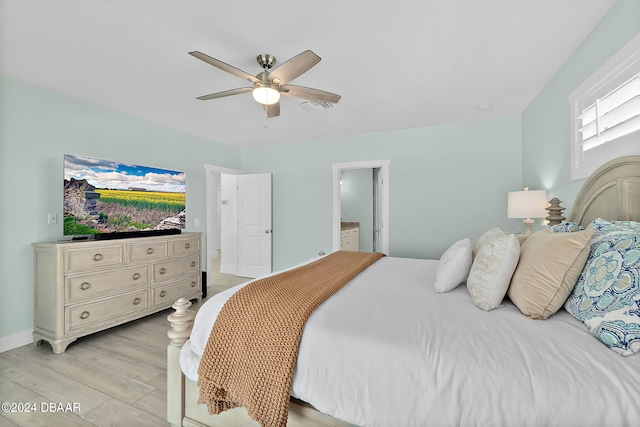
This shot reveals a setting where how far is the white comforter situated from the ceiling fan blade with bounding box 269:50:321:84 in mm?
1525

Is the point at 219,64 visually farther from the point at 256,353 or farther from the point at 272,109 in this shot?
the point at 256,353

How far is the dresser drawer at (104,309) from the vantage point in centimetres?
238

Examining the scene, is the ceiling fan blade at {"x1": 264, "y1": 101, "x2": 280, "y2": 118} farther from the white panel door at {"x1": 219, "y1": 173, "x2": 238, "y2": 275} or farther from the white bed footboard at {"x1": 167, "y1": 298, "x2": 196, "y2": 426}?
the white panel door at {"x1": 219, "y1": 173, "x2": 238, "y2": 275}

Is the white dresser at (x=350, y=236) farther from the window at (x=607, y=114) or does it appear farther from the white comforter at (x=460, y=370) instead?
the white comforter at (x=460, y=370)

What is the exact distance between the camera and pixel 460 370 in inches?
35.5

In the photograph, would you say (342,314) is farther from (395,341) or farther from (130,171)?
(130,171)

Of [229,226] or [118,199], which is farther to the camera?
[229,226]

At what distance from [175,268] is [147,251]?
0.44 m

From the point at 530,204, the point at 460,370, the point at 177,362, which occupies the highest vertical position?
the point at 530,204

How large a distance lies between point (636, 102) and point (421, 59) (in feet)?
4.31

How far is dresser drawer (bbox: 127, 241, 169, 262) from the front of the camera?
2862mm

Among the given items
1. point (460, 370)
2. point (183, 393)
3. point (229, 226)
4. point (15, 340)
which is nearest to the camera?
point (460, 370)

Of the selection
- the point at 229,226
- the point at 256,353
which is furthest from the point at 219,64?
the point at 229,226

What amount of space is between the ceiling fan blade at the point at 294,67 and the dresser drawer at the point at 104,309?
263 centimetres
